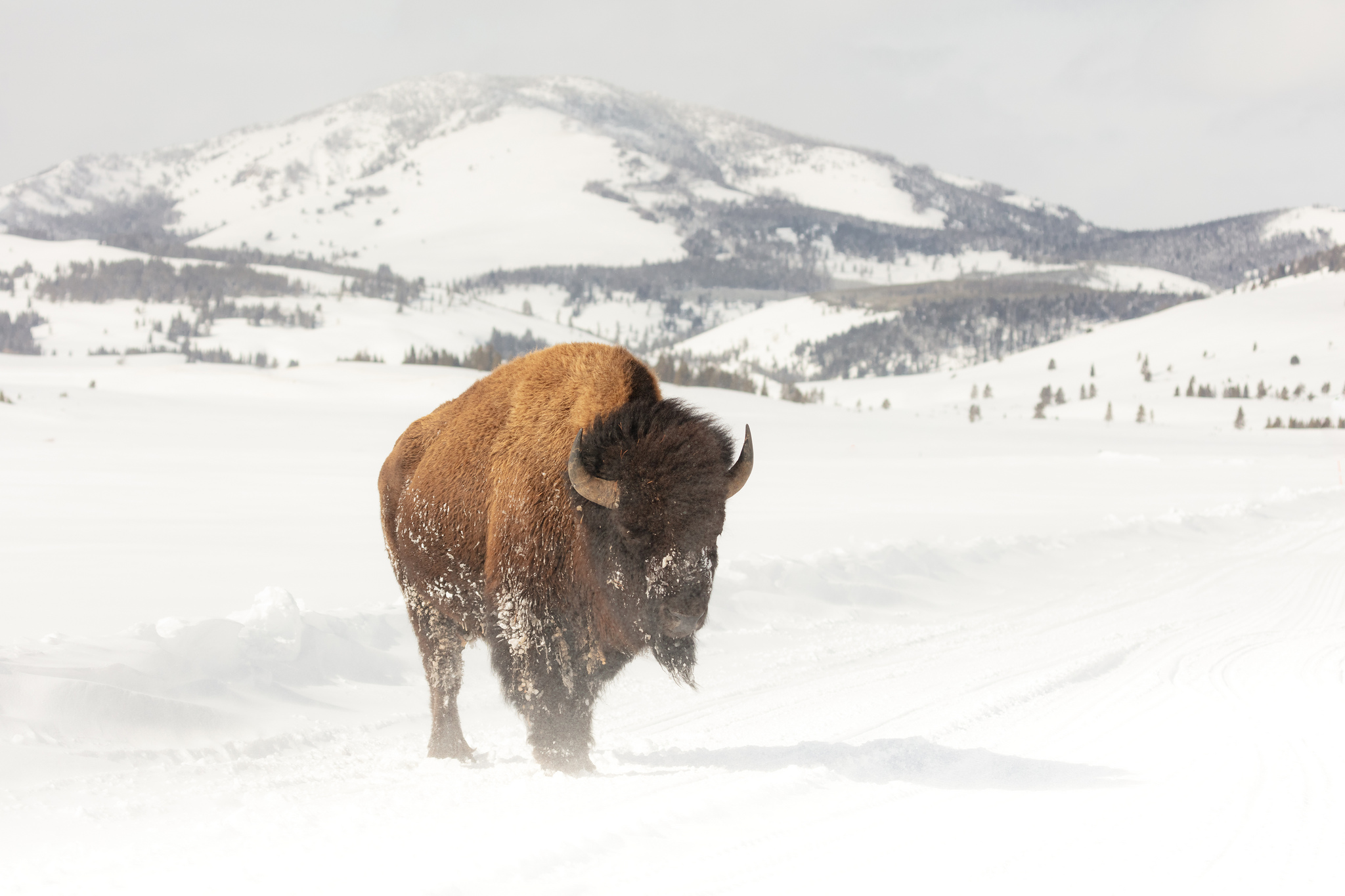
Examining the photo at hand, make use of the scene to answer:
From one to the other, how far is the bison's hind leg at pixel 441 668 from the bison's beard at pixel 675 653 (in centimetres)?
152

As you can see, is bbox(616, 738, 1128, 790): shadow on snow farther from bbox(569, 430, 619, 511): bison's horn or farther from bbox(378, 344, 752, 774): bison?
bbox(569, 430, 619, 511): bison's horn

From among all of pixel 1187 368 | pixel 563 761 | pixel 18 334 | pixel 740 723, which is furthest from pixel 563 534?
pixel 18 334

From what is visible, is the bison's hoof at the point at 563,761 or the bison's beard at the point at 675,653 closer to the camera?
the bison's beard at the point at 675,653

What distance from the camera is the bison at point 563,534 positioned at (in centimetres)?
459

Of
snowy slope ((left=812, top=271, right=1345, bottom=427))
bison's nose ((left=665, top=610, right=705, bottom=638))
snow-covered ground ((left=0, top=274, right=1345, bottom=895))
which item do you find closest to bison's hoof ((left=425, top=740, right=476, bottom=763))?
snow-covered ground ((left=0, top=274, right=1345, bottom=895))

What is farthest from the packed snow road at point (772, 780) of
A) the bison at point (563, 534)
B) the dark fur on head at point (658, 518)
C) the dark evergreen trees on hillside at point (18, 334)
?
the dark evergreen trees on hillside at point (18, 334)

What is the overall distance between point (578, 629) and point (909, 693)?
315cm

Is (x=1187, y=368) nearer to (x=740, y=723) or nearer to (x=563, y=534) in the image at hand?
(x=740, y=723)

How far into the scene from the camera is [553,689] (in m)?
4.96

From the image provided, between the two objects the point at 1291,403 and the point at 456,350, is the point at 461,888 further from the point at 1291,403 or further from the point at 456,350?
the point at 456,350

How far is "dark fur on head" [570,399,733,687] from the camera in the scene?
449cm

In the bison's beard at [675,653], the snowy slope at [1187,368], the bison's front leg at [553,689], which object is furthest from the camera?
the snowy slope at [1187,368]

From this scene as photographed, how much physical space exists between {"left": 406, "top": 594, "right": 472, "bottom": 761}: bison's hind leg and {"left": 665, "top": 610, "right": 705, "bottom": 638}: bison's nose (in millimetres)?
1824

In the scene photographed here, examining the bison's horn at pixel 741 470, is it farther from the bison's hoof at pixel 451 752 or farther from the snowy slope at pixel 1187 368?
the snowy slope at pixel 1187 368
